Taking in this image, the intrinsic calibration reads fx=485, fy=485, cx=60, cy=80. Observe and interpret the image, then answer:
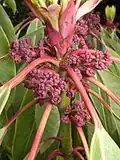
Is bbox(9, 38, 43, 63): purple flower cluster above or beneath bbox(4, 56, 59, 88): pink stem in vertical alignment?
above

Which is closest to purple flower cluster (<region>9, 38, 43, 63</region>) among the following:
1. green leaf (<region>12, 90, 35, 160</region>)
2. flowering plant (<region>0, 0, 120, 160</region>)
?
flowering plant (<region>0, 0, 120, 160</region>)

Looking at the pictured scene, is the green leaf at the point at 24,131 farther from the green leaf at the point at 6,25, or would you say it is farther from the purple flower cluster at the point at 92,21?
the purple flower cluster at the point at 92,21

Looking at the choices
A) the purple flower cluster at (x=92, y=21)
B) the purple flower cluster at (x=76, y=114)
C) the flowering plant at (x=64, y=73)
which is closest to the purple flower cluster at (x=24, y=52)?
the flowering plant at (x=64, y=73)

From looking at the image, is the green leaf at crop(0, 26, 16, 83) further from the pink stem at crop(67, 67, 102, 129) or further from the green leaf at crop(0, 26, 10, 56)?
the pink stem at crop(67, 67, 102, 129)

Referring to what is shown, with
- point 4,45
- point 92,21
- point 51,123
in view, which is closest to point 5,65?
point 4,45

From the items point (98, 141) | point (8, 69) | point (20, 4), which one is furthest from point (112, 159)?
point (20, 4)

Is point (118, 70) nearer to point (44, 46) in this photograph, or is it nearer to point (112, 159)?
point (44, 46)
